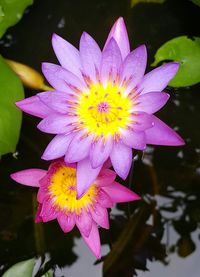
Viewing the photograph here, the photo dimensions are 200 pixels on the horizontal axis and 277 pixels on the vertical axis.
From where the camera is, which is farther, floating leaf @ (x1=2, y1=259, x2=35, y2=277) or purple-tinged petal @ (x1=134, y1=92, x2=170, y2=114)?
floating leaf @ (x1=2, y1=259, x2=35, y2=277)

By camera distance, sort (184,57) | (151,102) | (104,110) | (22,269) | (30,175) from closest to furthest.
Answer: (151,102)
(104,110)
(30,175)
(22,269)
(184,57)

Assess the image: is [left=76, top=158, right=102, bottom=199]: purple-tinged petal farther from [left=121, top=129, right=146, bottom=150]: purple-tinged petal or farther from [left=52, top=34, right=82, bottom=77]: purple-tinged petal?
[left=52, top=34, right=82, bottom=77]: purple-tinged petal

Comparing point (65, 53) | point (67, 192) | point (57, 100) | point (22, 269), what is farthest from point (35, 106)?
point (22, 269)

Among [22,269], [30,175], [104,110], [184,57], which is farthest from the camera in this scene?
[184,57]

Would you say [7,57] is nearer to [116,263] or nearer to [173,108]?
[173,108]

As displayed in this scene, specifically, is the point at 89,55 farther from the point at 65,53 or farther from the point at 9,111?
the point at 9,111

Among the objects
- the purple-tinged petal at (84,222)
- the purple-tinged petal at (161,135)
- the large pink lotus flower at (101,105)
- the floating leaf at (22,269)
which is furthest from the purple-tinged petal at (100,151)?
the floating leaf at (22,269)

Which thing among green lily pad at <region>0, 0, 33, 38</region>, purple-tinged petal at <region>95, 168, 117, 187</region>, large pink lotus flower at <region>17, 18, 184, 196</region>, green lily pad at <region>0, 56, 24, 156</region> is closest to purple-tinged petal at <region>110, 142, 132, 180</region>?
large pink lotus flower at <region>17, 18, 184, 196</region>
